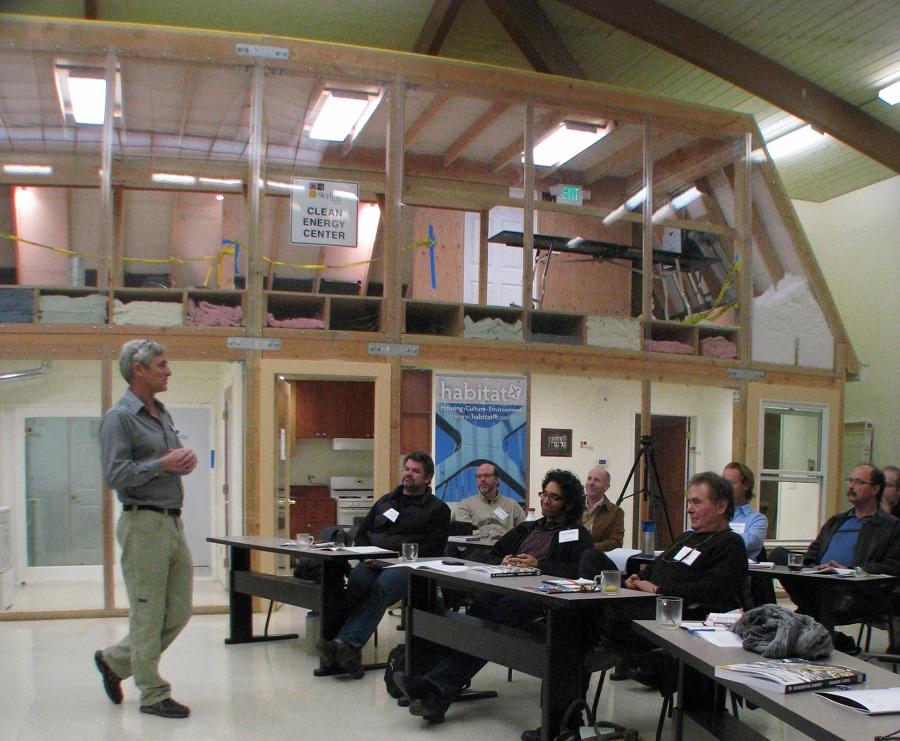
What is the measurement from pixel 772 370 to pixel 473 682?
5.50 m

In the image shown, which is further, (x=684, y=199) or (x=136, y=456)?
(x=684, y=199)

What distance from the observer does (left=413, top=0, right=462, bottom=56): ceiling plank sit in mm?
9252

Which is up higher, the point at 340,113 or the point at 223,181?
the point at 340,113

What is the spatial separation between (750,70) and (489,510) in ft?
18.3

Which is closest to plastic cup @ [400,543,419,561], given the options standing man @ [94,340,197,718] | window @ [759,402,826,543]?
standing man @ [94,340,197,718]

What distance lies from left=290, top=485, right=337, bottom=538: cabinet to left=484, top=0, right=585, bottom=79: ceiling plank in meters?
5.43

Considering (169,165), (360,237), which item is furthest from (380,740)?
(169,165)

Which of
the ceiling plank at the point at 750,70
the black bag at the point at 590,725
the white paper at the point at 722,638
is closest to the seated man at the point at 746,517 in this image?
the black bag at the point at 590,725

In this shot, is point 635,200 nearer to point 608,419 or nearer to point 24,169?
point 608,419

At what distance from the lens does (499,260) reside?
932cm

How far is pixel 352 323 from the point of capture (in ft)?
26.1

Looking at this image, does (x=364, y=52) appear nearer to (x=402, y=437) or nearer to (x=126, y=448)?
(x=402, y=437)

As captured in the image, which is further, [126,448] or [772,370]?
[772,370]

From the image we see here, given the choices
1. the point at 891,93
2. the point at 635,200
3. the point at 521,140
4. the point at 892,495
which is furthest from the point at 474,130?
the point at 892,495
